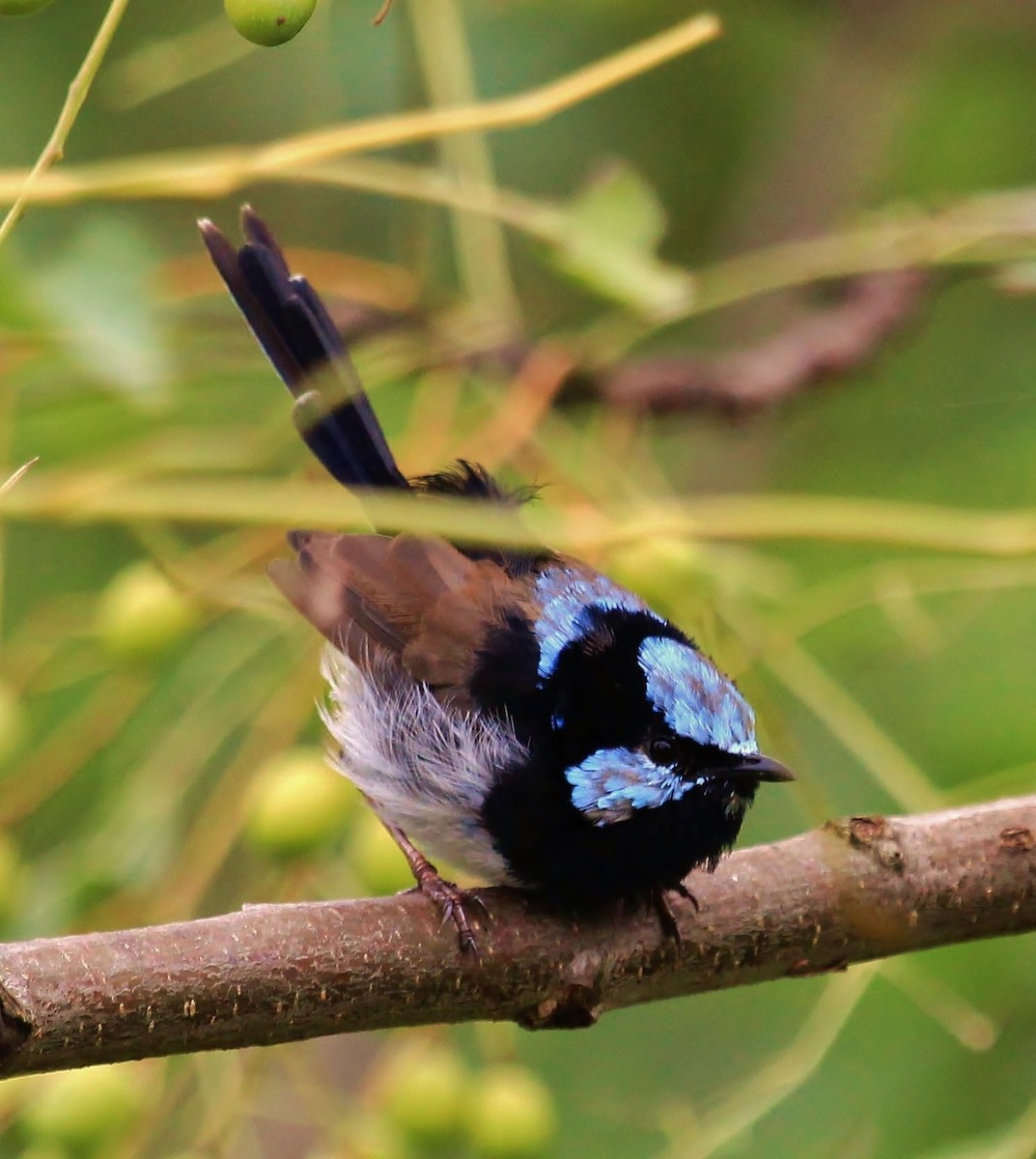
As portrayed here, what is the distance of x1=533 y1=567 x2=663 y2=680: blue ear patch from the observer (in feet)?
8.09

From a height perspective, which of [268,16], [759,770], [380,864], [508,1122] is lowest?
[508,1122]

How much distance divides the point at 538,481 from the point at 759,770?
731 mm

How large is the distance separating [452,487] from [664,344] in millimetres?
1671

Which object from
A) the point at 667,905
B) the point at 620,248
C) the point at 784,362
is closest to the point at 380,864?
the point at 667,905

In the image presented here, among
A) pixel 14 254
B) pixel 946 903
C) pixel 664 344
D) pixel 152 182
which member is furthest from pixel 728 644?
pixel 664 344

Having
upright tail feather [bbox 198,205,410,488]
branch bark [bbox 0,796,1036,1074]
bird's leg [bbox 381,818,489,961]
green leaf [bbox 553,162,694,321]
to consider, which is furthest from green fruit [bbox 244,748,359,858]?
green leaf [bbox 553,162,694,321]

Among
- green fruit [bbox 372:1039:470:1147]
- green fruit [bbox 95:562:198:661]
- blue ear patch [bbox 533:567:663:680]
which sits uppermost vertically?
green fruit [bbox 95:562:198:661]

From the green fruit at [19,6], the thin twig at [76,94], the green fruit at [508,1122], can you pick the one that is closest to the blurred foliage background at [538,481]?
the green fruit at [508,1122]

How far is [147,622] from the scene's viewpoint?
2354mm

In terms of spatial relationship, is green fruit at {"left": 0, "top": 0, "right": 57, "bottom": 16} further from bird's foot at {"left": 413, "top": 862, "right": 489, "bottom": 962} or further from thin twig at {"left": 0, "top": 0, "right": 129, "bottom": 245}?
bird's foot at {"left": 413, "top": 862, "right": 489, "bottom": 962}

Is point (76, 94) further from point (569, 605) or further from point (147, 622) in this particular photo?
point (569, 605)

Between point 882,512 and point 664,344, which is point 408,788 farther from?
point 664,344

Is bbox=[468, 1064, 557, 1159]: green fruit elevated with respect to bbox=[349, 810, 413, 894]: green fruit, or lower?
lower

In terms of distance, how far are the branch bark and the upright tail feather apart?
82 cm
